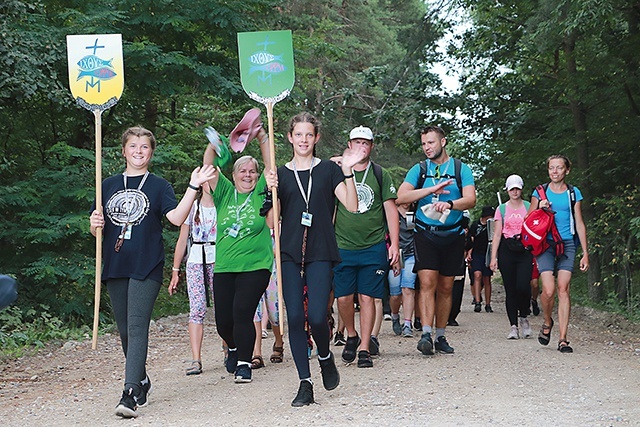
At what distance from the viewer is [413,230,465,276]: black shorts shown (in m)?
9.65

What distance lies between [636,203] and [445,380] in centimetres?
864

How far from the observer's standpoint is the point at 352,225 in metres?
9.30

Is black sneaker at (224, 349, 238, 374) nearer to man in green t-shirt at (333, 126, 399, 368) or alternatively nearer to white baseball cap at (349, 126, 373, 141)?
man in green t-shirt at (333, 126, 399, 368)

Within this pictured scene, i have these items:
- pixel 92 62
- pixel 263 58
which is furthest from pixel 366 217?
pixel 92 62

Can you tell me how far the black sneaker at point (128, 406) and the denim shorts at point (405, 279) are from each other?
5629 mm

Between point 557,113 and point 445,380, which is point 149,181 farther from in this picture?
point 557,113

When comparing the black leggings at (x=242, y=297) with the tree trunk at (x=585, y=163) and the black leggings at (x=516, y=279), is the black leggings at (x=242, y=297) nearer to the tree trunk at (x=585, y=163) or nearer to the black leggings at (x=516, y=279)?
the black leggings at (x=516, y=279)

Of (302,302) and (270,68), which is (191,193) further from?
(270,68)

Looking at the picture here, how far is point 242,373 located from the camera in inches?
331

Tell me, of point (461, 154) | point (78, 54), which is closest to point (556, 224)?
point (78, 54)

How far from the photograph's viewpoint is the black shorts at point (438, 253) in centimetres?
965

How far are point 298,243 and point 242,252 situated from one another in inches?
41.2

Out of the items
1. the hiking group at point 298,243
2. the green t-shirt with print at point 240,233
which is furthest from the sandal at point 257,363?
the green t-shirt with print at point 240,233

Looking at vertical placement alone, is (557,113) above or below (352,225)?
above
